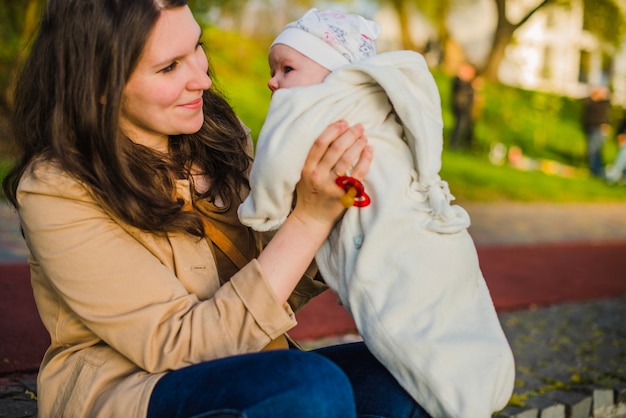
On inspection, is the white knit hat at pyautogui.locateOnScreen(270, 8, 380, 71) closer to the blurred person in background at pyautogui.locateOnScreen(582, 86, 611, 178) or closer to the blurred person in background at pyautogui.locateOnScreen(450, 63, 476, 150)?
the blurred person in background at pyautogui.locateOnScreen(450, 63, 476, 150)

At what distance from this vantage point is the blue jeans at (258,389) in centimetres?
167

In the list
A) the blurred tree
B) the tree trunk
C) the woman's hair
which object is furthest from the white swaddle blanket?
the tree trunk

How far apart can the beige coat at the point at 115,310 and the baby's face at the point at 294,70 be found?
0.54 metres

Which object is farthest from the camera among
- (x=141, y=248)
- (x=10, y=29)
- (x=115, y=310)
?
(x=10, y=29)

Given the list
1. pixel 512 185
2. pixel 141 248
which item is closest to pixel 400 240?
pixel 141 248

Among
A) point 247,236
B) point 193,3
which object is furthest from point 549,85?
point 247,236

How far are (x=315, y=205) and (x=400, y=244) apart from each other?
0.24 metres

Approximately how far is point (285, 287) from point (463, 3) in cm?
2498

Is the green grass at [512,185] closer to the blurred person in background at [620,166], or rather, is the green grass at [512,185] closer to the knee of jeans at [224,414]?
the blurred person in background at [620,166]

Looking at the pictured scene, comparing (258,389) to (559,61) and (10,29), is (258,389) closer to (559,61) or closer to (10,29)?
(10,29)

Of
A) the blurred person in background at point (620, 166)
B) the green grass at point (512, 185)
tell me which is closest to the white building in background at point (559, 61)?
the blurred person in background at point (620, 166)

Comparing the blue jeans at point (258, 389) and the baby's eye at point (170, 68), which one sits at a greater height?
the baby's eye at point (170, 68)

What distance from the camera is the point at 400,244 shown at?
189cm

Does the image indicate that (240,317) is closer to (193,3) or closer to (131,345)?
(131,345)
